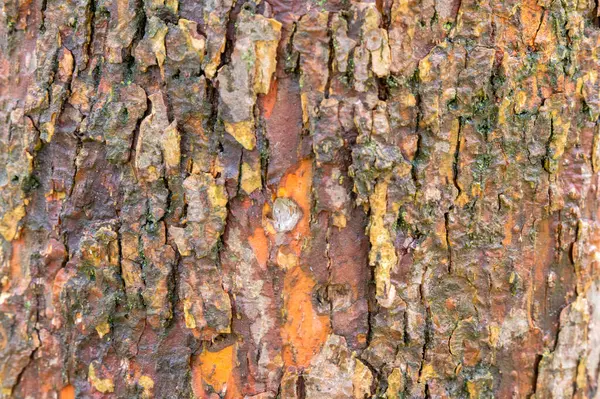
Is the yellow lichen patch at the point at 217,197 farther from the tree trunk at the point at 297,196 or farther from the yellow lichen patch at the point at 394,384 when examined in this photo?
the yellow lichen patch at the point at 394,384

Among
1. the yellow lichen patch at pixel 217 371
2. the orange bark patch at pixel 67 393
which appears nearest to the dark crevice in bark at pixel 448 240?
the yellow lichen patch at pixel 217 371

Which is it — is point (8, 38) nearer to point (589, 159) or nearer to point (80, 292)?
point (80, 292)

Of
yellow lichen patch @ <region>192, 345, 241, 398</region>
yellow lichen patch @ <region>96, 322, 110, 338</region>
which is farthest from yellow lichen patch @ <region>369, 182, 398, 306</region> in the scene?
yellow lichen patch @ <region>96, 322, 110, 338</region>

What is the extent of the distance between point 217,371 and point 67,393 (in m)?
0.32

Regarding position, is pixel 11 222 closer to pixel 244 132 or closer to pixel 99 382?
pixel 99 382

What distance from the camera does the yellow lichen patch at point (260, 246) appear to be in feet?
3.28

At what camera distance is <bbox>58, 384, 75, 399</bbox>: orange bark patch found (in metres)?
1.09

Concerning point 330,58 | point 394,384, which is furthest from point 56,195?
point 394,384

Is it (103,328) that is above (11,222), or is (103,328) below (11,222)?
below

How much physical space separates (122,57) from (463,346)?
0.86 m

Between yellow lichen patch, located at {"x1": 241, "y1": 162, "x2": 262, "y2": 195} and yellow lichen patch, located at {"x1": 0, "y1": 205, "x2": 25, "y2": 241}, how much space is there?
48 centimetres

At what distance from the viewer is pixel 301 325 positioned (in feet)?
3.35

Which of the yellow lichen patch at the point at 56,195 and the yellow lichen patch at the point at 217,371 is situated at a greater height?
the yellow lichen patch at the point at 56,195

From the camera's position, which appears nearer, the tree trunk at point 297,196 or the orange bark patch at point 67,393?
the tree trunk at point 297,196
